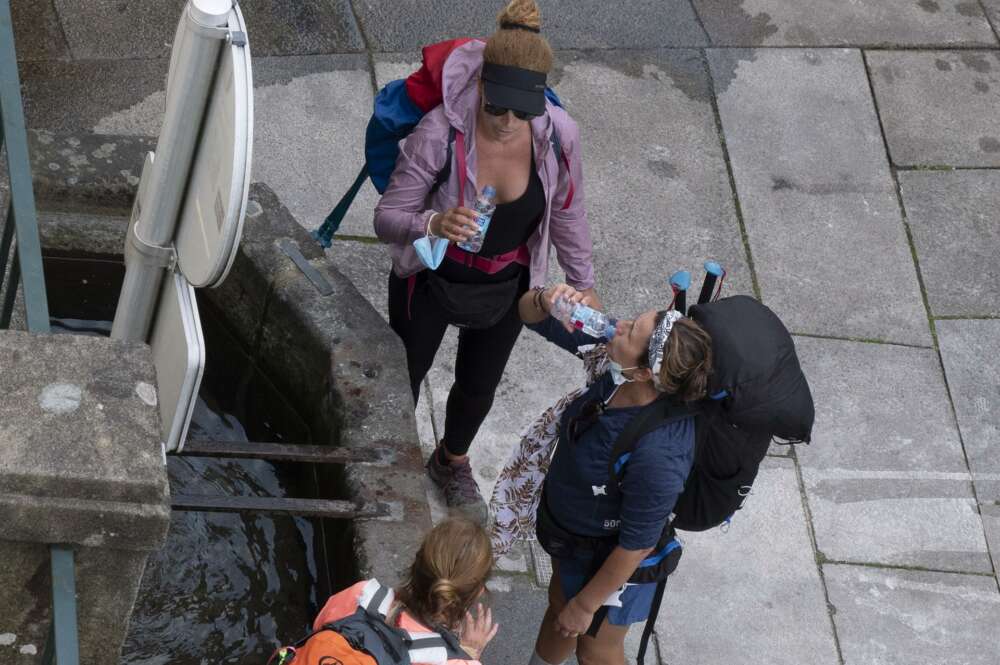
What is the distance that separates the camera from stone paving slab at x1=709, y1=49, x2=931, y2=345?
596cm

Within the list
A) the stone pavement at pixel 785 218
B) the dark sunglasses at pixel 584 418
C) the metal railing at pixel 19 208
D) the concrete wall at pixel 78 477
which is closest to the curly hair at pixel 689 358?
the dark sunglasses at pixel 584 418

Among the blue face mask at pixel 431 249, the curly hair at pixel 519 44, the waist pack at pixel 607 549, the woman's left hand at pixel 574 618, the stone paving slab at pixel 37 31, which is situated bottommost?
the stone paving slab at pixel 37 31

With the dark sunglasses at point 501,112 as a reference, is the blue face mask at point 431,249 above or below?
below

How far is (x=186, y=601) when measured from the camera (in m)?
3.94

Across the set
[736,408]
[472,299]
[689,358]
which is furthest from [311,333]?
[736,408]

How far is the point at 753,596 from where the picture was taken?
4.84 metres

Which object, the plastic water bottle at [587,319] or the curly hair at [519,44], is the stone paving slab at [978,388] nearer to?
the plastic water bottle at [587,319]

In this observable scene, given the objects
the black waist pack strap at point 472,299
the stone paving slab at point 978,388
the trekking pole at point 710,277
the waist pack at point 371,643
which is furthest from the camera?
the stone paving slab at point 978,388

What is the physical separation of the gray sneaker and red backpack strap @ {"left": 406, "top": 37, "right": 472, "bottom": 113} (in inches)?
59.9

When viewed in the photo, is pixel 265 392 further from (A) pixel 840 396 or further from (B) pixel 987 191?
(B) pixel 987 191

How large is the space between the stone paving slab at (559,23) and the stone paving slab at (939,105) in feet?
3.61

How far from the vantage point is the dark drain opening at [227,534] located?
3873 mm

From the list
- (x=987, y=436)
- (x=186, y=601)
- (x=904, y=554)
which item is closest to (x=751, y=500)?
(x=904, y=554)

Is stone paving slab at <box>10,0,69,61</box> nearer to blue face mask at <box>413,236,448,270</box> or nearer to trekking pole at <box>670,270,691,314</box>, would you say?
blue face mask at <box>413,236,448,270</box>
